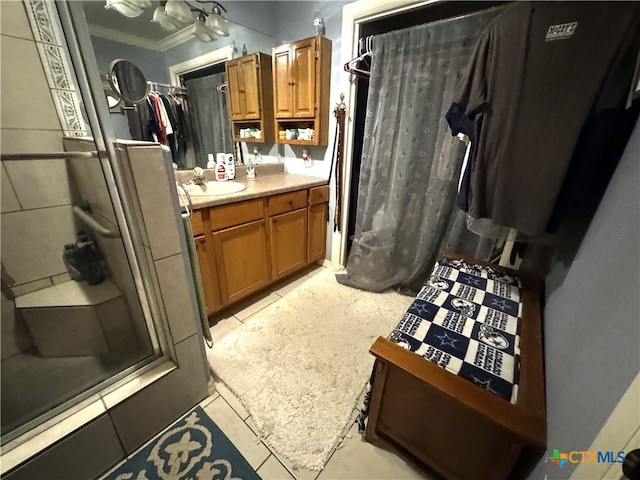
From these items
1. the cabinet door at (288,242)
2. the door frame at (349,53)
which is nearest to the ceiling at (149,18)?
the door frame at (349,53)

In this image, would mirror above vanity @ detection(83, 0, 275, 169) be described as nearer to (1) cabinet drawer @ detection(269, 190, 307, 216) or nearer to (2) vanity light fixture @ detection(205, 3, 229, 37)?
(2) vanity light fixture @ detection(205, 3, 229, 37)

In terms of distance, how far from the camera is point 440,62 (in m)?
1.35

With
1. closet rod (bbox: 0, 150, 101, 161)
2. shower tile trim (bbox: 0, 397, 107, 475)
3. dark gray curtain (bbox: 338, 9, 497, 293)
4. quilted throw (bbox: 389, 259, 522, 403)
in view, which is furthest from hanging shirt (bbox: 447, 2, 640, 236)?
shower tile trim (bbox: 0, 397, 107, 475)

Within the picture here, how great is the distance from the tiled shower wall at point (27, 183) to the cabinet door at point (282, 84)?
131 centimetres

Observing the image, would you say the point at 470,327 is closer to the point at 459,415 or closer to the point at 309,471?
the point at 459,415

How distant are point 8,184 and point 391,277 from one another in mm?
1975

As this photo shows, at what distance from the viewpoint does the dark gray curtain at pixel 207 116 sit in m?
1.60

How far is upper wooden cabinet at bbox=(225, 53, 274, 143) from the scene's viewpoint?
5.80ft

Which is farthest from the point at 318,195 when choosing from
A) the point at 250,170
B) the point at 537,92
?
the point at 537,92

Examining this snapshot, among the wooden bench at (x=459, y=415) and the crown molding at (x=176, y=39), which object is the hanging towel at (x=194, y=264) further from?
the crown molding at (x=176, y=39)

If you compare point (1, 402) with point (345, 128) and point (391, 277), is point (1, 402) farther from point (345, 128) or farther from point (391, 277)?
point (345, 128)

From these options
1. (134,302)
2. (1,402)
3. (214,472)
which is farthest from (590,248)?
(1,402)

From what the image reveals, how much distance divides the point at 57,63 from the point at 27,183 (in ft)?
1.54

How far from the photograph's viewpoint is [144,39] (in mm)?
1278
